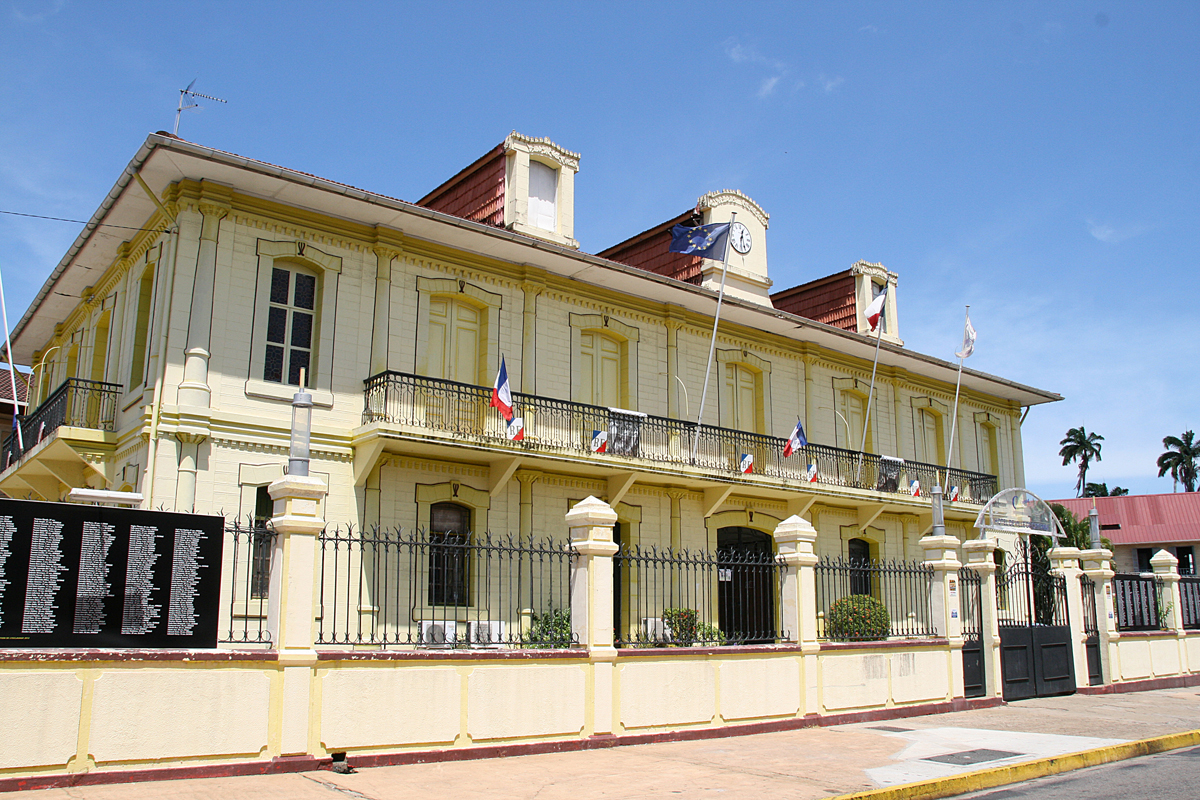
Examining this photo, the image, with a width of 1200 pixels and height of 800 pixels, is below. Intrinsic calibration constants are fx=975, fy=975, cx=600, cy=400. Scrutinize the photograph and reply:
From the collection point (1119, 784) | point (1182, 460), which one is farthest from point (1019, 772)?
point (1182, 460)

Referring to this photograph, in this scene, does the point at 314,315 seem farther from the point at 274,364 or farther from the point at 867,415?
the point at 867,415

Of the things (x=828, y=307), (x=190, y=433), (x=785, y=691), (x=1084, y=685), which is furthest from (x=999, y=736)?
(x=828, y=307)

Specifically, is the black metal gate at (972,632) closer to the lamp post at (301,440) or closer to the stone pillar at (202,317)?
the lamp post at (301,440)

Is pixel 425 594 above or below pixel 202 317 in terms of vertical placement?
below

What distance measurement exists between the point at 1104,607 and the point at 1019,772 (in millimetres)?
9879

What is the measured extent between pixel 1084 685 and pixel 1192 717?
3.35 meters

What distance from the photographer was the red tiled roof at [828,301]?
88.2 ft

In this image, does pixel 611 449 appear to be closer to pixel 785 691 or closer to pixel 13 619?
pixel 785 691

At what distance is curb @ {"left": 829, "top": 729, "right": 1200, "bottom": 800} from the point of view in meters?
8.30

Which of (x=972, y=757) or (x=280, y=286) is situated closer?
(x=972, y=757)

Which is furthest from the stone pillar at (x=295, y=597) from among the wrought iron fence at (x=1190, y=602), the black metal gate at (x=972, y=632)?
the wrought iron fence at (x=1190, y=602)

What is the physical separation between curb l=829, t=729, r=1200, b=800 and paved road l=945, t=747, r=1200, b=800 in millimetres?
112

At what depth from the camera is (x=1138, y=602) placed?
63.1 ft

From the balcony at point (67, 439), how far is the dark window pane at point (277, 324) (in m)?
3.17
